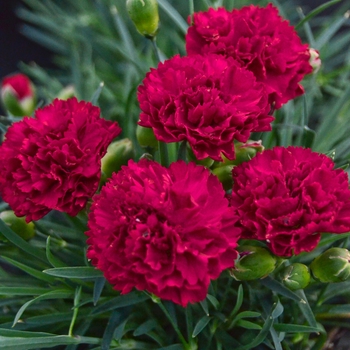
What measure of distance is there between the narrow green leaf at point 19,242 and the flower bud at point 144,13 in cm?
26

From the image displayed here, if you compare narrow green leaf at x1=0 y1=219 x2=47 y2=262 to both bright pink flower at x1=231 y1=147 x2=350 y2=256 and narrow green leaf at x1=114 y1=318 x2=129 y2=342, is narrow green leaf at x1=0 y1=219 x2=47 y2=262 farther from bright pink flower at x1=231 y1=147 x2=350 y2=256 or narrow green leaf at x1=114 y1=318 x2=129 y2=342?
bright pink flower at x1=231 y1=147 x2=350 y2=256

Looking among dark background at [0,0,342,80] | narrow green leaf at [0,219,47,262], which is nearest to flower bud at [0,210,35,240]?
narrow green leaf at [0,219,47,262]

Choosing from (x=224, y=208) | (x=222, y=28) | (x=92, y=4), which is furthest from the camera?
(x=92, y=4)

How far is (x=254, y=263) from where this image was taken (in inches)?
16.9

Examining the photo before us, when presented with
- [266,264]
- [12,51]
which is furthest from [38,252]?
[12,51]

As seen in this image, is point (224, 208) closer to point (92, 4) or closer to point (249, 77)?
point (249, 77)

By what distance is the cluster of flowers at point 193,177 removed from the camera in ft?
1.22

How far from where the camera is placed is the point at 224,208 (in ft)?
1.26

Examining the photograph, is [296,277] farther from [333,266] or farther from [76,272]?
[76,272]

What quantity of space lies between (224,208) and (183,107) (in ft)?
0.31

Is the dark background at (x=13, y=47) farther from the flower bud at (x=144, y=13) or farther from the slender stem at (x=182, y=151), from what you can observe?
the slender stem at (x=182, y=151)

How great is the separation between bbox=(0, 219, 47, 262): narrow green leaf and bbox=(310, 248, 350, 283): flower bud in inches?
11.9

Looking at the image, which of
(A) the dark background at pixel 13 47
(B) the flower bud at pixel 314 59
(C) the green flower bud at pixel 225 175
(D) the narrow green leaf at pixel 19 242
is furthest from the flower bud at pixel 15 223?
(A) the dark background at pixel 13 47

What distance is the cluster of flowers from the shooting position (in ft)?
1.22
